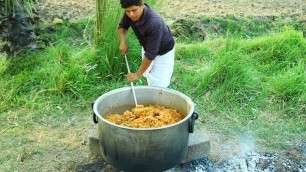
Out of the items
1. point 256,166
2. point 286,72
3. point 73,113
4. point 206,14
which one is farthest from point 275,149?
point 206,14

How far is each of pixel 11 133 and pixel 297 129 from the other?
2730mm

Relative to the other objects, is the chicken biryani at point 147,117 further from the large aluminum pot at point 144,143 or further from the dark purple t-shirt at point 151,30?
the dark purple t-shirt at point 151,30

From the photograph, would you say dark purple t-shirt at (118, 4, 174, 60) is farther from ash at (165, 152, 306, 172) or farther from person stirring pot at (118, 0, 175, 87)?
ash at (165, 152, 306, 172)

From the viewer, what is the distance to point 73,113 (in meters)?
4.00

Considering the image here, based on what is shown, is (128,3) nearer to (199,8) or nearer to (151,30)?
(151,30)

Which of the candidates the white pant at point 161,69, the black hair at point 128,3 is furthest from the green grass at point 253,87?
the black hair at point 128,3

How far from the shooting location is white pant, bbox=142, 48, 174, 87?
3559 mm

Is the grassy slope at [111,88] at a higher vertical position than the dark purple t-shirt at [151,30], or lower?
lower

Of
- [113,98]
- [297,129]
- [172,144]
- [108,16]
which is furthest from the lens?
[108,16]

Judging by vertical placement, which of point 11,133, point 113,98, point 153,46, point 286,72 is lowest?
point 11,133

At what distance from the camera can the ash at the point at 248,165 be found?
3.25 metres

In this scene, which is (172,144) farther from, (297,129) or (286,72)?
(286,72)

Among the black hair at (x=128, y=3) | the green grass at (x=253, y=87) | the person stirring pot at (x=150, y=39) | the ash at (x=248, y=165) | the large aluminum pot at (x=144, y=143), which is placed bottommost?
the ash at (x=248, y=165)

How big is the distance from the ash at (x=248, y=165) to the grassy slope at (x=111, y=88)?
223 millimetres
